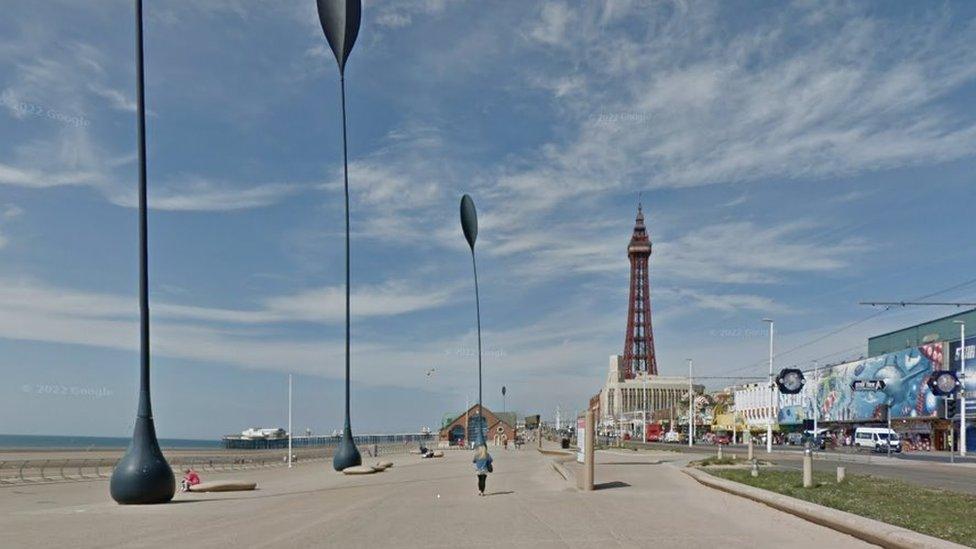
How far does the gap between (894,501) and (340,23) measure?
27.2 metres

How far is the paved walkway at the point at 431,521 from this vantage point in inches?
520

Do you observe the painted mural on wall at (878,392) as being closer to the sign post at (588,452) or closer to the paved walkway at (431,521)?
the paved walkway at (431,521)

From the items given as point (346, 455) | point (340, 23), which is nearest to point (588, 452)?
point (346, 455)

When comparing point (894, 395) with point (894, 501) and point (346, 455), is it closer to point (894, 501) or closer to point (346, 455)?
point (346, 455)

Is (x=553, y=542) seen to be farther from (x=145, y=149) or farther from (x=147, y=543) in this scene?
(x=145, y=149)

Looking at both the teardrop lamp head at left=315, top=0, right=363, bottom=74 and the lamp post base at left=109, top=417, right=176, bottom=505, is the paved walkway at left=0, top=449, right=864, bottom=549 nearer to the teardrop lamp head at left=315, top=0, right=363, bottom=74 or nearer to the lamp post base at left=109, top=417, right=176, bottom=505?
the lamp post base at left=109, top=417, right=176, bottom=505

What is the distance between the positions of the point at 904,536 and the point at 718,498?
32.1 ft

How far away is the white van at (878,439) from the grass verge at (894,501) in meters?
47.2

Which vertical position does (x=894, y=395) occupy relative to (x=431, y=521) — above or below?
below

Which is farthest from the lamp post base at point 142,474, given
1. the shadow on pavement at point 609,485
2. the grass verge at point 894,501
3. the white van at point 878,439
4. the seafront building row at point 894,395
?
the white van at point 878,439

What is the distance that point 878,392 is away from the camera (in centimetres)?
8881

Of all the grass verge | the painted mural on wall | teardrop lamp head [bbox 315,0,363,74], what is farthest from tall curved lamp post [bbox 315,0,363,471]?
the painted mural on wall

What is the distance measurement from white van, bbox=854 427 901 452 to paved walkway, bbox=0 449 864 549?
53258 millimetres

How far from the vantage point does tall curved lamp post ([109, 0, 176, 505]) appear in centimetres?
1991
